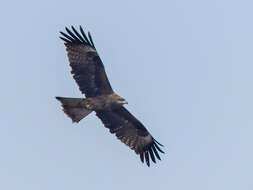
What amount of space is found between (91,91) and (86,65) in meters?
0.77

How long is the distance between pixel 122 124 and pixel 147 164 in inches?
58.7

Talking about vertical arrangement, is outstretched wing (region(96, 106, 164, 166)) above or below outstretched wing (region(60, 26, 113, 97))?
below

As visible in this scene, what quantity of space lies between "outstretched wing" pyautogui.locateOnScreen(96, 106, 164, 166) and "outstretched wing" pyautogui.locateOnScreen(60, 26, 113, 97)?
33.4 inches

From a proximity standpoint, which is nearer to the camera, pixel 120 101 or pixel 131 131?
pixel 120 101

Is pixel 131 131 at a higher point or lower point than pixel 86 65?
lower

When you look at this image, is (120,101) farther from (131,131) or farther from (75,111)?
(131,131)

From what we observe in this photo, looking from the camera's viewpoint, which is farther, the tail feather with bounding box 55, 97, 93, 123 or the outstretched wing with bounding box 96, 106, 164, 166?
the outstretched wing with bounding box 96, 106, 164, 166

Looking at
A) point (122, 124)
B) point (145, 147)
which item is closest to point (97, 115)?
point (122, 124)

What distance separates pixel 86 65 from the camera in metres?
16.2

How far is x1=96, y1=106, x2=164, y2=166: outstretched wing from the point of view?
16797 mm

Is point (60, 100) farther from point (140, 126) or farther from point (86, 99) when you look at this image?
point (140, 126)

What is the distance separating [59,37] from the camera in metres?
16.3

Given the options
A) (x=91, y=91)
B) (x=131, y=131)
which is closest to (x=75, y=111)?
(x=91, y=91)

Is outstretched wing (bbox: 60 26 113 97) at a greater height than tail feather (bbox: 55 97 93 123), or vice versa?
outstretched wing (bbox: 60 26 113 97)
